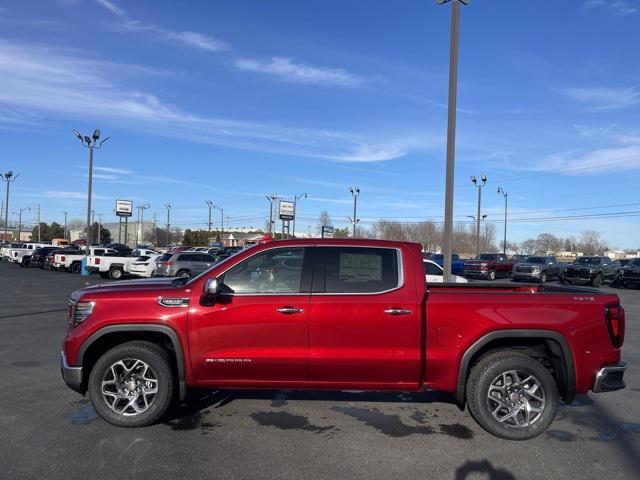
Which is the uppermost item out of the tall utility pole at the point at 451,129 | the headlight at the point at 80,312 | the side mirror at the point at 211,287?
the tall utility pole at the point at 451,129

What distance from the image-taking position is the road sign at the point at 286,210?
63500mm

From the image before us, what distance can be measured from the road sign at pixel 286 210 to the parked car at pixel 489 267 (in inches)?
1165

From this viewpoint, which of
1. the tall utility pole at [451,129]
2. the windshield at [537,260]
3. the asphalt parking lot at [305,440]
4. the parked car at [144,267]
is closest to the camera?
the asphalt parking lot at [305,440]

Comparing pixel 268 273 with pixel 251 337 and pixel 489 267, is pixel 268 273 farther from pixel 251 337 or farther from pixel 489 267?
pixel 489 267

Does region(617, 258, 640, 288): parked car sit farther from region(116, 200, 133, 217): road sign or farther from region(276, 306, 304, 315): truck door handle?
region(116, 200, 133, 217): road sign

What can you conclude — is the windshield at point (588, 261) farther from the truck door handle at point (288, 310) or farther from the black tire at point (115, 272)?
the truck door handle at point (288, 310)

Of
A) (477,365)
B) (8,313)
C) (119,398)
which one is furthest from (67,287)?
(477,365)

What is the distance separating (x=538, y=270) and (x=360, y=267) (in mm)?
28943

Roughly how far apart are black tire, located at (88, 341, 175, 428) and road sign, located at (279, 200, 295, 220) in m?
57.5

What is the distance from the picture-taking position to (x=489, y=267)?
35469 mm

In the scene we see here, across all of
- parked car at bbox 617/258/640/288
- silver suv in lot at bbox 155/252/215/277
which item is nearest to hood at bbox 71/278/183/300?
silver suv in lot at bbox 155/252/215/277

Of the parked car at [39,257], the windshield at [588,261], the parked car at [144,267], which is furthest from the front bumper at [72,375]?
the parked car at [39,257]

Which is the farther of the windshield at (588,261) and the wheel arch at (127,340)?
the windshield at (588,261)

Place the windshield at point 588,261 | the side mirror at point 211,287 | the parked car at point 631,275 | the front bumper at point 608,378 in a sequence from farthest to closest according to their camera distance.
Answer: the windshield at point 588,261
the parked car at point 631,275
the front bumper at point 608,378
the side mirror at point 211,287
